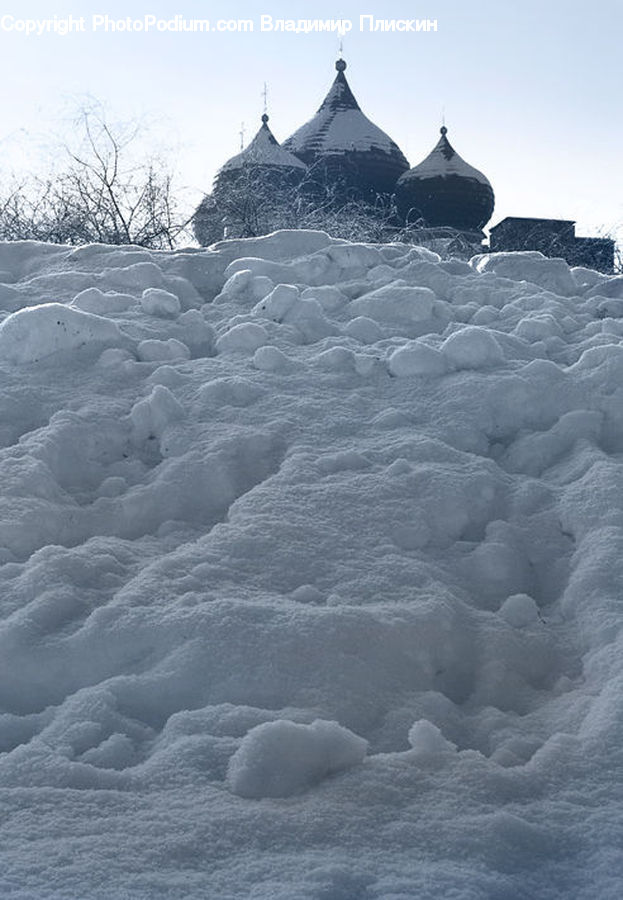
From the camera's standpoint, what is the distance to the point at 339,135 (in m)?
21.5

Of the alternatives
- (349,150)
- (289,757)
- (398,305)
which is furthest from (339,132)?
(289,757)

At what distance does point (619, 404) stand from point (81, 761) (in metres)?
1.95

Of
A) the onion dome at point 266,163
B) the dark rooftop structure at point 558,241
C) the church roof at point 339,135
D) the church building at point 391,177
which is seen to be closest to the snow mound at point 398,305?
the onion dome at point 266,163

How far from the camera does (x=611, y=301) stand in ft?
13.4

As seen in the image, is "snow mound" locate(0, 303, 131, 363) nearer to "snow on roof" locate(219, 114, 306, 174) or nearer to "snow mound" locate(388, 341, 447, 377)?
"snow mound" locate(388, 341, 447, 377)

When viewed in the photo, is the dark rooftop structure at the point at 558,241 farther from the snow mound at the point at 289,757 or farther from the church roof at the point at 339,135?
the snow mound at the point at 289,757

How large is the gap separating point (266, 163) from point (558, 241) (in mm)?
5731

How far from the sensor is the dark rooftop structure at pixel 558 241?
17.4 metres

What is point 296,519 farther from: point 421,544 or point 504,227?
point 504,227

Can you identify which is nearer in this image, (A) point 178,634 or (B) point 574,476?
(A) point 178,634

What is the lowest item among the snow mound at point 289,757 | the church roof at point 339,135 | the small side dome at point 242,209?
the snow mound at point 289,757

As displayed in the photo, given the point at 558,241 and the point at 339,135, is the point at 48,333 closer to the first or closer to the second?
the point at 558,241

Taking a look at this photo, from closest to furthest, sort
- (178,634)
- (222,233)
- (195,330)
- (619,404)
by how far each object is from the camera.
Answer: (178,634) < (619,404) < (195,330) < (222,233)

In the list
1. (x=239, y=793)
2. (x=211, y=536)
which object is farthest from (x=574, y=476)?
(x=239, y=793)
